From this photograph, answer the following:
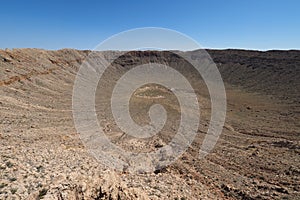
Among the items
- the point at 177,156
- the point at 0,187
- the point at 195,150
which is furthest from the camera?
the point at 195,150

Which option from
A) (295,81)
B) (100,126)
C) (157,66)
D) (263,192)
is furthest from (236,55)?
(263,192)

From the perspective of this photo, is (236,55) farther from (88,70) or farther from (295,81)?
(88,70)

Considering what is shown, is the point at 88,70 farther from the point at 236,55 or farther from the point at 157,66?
the point at 236,55

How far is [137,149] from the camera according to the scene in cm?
1658

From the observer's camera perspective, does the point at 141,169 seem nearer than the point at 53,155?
No

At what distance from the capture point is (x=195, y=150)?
58.2 feet

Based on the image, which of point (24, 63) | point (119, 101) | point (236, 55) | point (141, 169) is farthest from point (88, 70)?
point (141, 169)

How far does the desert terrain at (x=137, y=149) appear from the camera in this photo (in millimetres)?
7207

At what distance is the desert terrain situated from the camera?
7207 millimetres

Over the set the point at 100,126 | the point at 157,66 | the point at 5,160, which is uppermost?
the point at 157,66

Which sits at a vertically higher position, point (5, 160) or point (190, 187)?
point (5, 160)

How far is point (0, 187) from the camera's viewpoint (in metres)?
6.27

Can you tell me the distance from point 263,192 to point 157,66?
218ft

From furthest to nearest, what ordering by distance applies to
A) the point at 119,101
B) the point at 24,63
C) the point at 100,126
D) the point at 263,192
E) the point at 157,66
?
1. the point at 157,66
2. the point at 24,63
3. the point at 119,101
4. the point at 100,126
5. the point at 263,192
